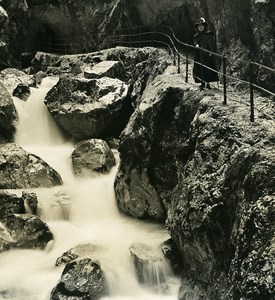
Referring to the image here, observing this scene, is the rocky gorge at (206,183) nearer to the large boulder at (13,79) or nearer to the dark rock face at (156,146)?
the dark rock face at (156,146)

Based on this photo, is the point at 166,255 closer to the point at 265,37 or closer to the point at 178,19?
the point at 265,37

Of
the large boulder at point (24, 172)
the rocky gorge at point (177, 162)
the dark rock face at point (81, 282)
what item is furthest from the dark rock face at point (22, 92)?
the dark rock face at point (81, 282)

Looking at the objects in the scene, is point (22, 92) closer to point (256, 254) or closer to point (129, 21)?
point (129, 21)

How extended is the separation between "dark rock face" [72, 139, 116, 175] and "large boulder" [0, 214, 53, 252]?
3.72m

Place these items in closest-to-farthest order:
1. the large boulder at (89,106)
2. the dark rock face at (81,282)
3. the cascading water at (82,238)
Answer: the dark rock face at (81,282), the cascading water at (82,238), the large boulder at (89,106)

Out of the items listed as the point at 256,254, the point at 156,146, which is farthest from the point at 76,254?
the point at 256,254

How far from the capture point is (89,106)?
655 inches

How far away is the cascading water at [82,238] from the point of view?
8.39 m

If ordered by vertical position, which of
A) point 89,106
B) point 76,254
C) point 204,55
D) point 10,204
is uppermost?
point 204,55

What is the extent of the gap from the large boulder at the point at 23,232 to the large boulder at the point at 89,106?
6.46m

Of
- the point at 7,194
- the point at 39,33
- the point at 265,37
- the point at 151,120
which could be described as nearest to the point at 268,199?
the point at 151,120

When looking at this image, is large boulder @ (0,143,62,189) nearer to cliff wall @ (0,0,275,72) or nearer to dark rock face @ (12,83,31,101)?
dark rock face @ (12,83,31,101)

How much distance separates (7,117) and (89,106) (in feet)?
11.2

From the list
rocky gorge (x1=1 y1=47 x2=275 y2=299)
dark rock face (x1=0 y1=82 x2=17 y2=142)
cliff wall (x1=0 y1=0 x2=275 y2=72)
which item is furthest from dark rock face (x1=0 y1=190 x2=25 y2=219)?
cliff wall (x1=0 y1=0 x2=275 y2=72)
